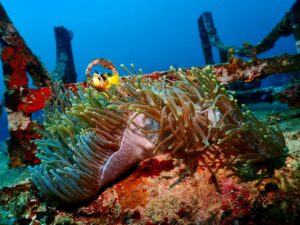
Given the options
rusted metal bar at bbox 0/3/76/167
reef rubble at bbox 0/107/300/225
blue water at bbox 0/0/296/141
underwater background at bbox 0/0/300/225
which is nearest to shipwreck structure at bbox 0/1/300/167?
rusted metal bar at bbox 0/3/76/167

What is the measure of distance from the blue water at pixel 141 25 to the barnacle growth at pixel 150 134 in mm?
147222

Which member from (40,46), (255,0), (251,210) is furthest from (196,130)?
A: (255,0)

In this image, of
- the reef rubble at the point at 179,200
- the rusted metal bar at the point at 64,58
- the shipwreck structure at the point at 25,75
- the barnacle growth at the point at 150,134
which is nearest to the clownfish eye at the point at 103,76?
the shipwreck structure at the point at 25,75

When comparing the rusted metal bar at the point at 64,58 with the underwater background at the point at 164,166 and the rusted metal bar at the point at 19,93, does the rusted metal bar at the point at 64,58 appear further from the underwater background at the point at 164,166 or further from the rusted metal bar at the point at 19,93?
the underwater background at the point at 164,166

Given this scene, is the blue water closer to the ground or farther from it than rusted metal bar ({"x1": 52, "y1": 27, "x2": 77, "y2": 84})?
farther from it

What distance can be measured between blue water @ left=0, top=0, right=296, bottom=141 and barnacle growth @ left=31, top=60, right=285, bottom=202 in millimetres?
147222

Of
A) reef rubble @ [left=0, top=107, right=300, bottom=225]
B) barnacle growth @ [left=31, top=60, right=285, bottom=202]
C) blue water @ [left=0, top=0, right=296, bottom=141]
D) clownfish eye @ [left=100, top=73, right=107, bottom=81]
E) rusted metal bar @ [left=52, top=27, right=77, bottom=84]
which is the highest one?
blue water @ [left=0, top=0, right=296, bottom=141]

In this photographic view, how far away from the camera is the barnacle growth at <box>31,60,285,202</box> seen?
230cm

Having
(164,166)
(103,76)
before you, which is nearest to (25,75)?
(103,76)

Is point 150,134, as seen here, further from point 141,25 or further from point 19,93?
point 141,25

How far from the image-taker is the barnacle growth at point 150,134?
7.55 feet

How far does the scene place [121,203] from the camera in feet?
7.76

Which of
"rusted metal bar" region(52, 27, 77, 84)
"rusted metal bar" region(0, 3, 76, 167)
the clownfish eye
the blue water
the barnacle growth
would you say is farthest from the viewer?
the blue water

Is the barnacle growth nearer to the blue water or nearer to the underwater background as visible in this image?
the underwater background
